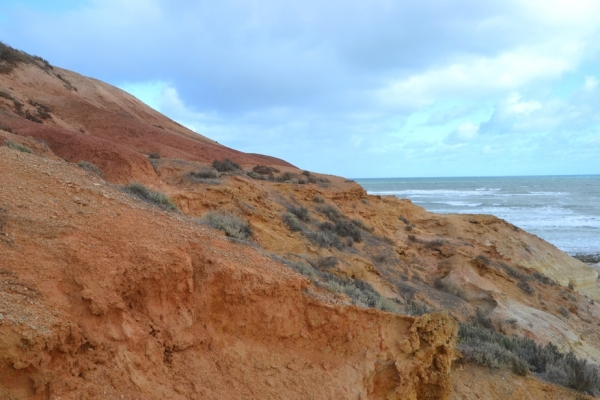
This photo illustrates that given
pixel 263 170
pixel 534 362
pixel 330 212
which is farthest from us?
pixel 263 170

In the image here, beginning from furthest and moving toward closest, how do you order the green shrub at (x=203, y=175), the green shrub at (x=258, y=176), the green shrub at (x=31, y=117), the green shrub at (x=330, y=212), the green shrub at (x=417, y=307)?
the green shrub at (x=258, y=176) < the green shrub at (x=31, y=117) < the green shrub at (x=330, y=212) < the green shrub at (x=203, y=175) < the green shrub at (x=417, y=307)

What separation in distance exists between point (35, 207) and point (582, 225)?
1394 inches

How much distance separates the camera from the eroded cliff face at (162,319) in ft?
11.4

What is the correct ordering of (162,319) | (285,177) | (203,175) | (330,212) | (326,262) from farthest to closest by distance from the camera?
A: (285,177) → (330,212) → (203,175) → (326,262) → (162,319)

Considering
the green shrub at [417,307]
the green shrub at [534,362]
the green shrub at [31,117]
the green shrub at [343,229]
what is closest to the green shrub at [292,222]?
the green shrub at [343,229]

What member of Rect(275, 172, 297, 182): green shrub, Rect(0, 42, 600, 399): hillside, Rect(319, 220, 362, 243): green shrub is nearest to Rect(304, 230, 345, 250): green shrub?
Rect(319, 220, 362, 243): green shrub

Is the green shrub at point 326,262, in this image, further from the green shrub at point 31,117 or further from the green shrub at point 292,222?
the green shrub at point 31,117

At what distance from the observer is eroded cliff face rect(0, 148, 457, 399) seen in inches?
136

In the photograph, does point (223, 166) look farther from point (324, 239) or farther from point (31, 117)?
point (31, 117)

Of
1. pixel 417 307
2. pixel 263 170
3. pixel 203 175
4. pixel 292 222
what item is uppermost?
pixel 263 170

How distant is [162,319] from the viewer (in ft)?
14.0

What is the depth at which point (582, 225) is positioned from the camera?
31.3 metres

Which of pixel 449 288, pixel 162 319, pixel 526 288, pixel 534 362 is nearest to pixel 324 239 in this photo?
pixel 449 288

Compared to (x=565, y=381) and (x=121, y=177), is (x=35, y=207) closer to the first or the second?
(x=121, y=177)
